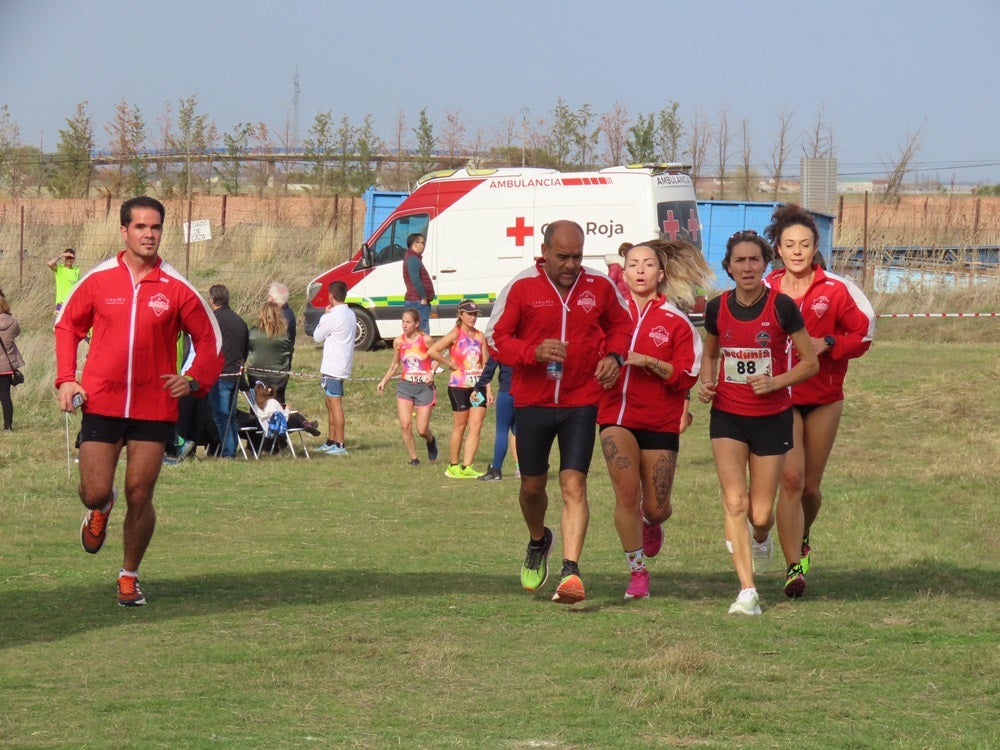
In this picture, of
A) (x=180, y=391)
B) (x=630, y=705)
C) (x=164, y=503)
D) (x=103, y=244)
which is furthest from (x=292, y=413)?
(x=103, y=244)

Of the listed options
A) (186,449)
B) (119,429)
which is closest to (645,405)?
(119,429)

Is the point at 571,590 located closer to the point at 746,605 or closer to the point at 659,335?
the point at 746,605

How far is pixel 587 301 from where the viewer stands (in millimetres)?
7742

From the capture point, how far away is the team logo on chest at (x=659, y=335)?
7.99m

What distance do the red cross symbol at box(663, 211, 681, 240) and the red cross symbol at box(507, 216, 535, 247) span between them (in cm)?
222

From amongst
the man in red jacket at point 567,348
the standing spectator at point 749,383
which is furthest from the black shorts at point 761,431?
the man in red jacket at point 567,348

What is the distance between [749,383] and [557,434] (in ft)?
3.45

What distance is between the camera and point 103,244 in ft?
117

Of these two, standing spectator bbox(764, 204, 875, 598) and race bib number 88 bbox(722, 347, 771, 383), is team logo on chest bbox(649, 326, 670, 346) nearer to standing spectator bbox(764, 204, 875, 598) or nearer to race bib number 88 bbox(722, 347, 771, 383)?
race bib number 88 bbox(722, 347, 771, 383)

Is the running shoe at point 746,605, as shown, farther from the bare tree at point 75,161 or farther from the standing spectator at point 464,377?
the bare tree at point 75,161

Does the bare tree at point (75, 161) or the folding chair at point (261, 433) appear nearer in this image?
the folding chair at point (261, 433)

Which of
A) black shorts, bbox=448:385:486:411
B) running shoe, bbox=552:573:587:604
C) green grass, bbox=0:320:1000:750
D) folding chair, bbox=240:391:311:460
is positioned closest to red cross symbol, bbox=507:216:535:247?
folding chair, bbox=240:391:311:460

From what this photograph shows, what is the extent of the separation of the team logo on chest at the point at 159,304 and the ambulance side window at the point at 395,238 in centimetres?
1791

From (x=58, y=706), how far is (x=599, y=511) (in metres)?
7.30
